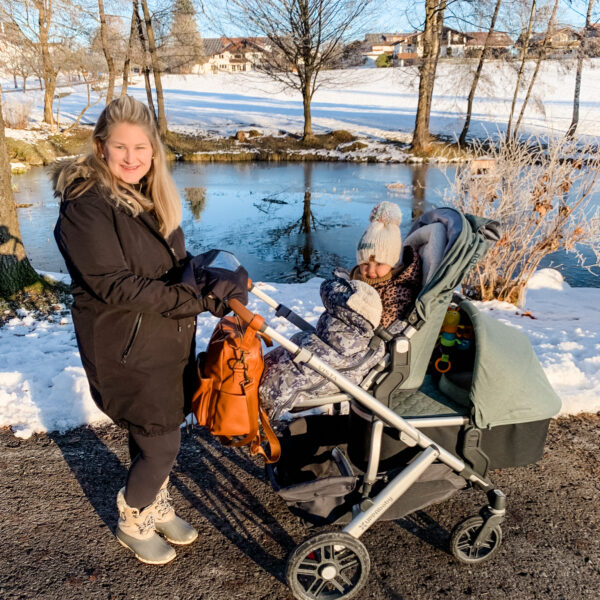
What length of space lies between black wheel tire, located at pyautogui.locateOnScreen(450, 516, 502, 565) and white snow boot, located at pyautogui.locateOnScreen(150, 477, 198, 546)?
1267mm

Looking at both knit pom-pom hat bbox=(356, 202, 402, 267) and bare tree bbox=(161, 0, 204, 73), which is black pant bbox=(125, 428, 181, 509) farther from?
bare tree bbox=(161, 0, 204, 73)

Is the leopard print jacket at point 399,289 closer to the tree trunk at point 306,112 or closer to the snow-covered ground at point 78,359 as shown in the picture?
the snow-covered ground at point 78,359

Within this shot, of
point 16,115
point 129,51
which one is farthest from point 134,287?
point 16,115

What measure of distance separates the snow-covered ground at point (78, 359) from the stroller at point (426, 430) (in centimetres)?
78

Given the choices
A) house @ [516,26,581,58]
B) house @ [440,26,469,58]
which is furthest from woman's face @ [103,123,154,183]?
house @ [516,26,581,58]

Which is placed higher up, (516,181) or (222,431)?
(516,181)

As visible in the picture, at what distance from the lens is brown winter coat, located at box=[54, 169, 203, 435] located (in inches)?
75.1

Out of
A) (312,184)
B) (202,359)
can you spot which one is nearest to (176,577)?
(202,359)

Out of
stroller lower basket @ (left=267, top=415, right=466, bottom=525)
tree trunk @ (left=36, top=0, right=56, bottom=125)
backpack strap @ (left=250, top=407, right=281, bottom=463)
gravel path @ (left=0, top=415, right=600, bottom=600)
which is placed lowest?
gravel path @ (left=0, top=415, right=600, bottom=600)

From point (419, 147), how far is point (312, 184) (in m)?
8.32

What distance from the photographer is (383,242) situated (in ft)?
8.02

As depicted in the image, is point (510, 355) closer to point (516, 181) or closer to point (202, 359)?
point (202, 359)

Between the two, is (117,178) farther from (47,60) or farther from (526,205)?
(47,60)

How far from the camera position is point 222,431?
7.11 feet
